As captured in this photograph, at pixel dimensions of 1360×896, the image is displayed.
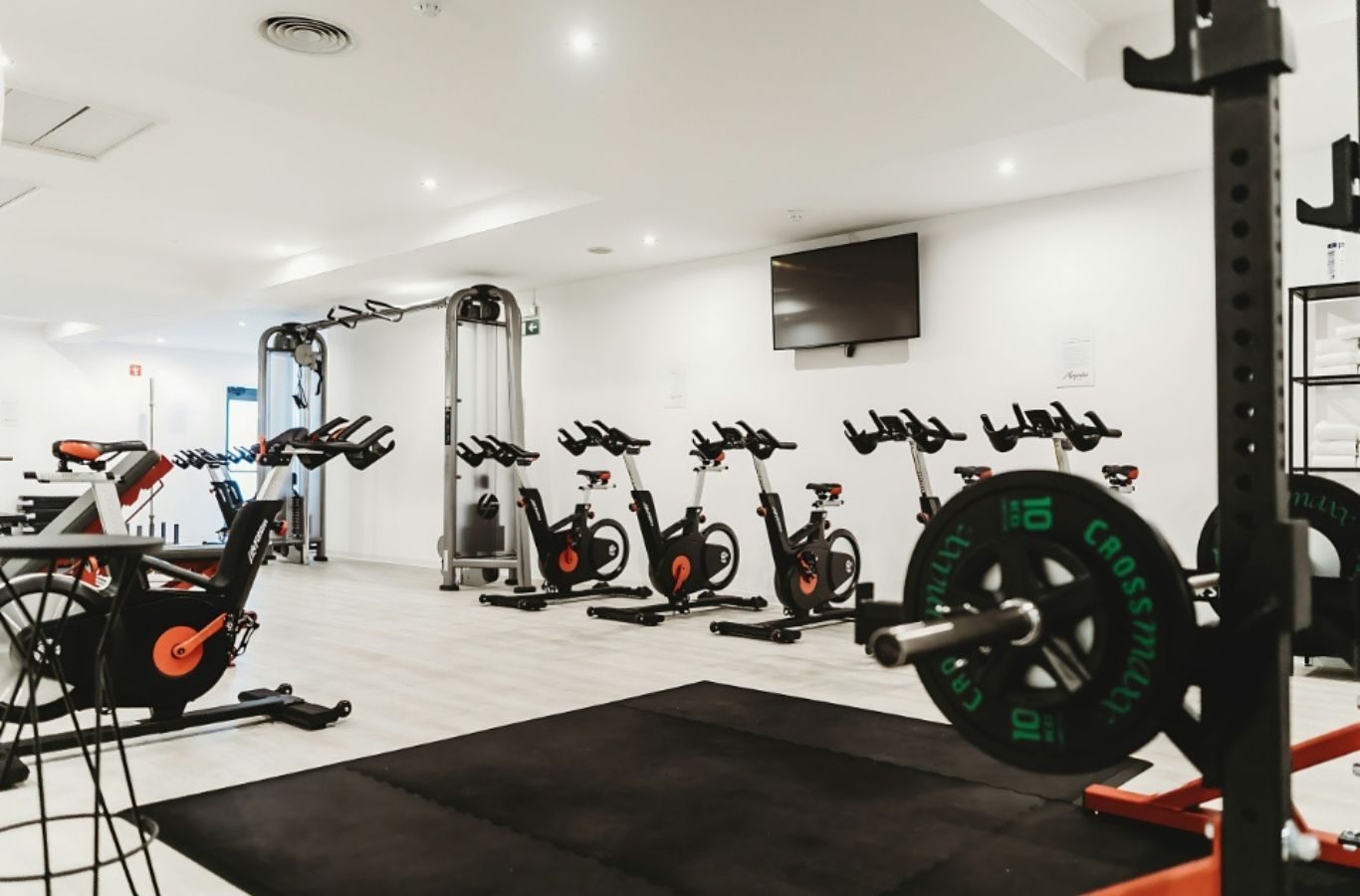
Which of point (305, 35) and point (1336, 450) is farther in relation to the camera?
point (1336, 450)

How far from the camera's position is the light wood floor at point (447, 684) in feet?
9.70

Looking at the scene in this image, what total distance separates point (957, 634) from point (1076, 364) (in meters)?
5.52

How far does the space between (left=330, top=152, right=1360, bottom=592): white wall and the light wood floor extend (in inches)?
49.4

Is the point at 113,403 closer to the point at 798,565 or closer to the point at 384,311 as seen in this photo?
A: the point at 384,311

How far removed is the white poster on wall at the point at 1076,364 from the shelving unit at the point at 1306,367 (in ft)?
3.48

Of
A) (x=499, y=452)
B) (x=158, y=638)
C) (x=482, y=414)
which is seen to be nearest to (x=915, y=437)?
(x=499, y=452)

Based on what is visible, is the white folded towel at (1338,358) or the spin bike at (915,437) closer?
the white folded towel at (1338,358)

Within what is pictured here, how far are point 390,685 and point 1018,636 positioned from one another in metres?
3.91

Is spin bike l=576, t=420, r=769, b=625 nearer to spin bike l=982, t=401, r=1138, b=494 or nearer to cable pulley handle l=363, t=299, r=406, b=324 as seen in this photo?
spin bike l=982, t=401, r=1138, b=494

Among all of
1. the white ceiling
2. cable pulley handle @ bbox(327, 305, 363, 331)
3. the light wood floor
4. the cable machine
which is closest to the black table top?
the light wood floor

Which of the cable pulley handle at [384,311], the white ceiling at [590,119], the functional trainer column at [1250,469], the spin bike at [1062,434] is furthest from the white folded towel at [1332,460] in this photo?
the cable pulley handle at [384,311]

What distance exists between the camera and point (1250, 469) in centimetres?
105

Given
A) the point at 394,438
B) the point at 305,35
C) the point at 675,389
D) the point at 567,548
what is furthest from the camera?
the point at 394,438

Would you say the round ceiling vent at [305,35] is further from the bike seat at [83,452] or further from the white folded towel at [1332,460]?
the white folded towel at [1332,460]
